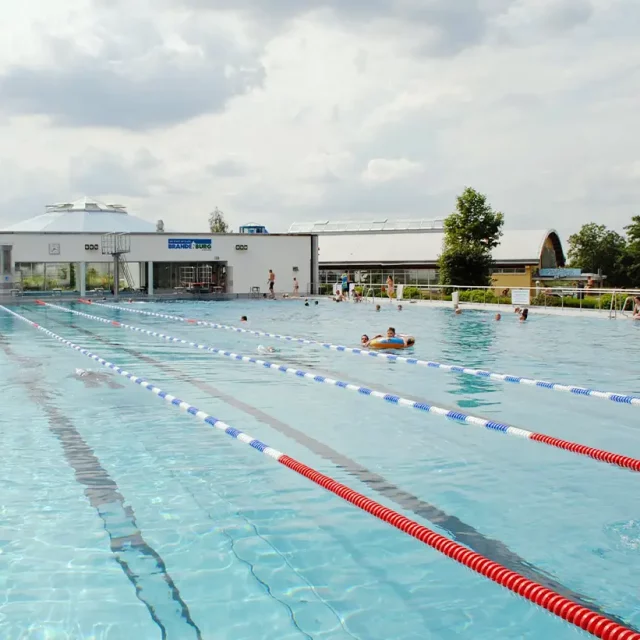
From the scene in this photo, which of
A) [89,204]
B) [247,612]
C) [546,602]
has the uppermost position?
[89,204]

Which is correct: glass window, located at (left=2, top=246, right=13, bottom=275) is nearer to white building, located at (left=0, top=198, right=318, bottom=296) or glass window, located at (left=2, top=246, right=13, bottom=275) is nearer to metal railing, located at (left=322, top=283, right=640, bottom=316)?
white building, located at (left=0, top=198, right=318, bottom=296)

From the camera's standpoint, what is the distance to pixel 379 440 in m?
9.59

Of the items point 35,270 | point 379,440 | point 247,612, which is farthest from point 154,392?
point 35,270

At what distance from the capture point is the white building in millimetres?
42406

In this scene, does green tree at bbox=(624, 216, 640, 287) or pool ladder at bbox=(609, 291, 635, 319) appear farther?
green tree at bbox=(624, 216, 640, 287)

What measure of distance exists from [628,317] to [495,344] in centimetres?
943

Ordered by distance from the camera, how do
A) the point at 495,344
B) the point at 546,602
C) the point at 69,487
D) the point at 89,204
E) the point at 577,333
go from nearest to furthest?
the point at 546,602, the point at 69,487, the point at 495,344, the point at 577,333, the point at 89,204

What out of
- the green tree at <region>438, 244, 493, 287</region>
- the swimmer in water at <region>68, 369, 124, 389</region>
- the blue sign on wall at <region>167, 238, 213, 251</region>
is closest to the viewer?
the swimmer in water at <region>68, 369, 124, 389</region>

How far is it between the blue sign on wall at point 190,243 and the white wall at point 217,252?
13 centimetres

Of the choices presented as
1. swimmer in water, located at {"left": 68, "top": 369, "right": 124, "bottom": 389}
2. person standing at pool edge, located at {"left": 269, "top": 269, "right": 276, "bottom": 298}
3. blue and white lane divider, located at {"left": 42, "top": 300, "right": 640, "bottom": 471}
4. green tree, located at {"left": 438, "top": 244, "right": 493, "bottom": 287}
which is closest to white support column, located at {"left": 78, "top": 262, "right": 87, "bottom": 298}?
person standing at pool edge, located at {"left": 269, "top": 269, "right": 276, "bottom": 298}

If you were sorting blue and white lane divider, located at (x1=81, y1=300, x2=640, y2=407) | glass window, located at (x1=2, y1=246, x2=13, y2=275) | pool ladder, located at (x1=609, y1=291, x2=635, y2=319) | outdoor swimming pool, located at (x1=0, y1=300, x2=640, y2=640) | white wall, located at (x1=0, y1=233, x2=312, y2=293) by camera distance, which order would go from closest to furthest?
outdoor swimming pool, located at (x1=0, y1=300, x2=640, y2=640)
blue and white lane divider, located at (x1=81, y1=300, x2=640, y2=407)
pool ladder, located at (x1=609, y1=291, x2=635, y2=319)
glass window, located at (x1=2, y1=246, x2=13, y2=275)
white wall, located at (x1=0, y1=233, x2=312, y2=293)

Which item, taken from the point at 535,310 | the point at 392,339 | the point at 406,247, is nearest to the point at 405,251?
the point at 406,247

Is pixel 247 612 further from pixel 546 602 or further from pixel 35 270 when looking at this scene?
pixel 35 270

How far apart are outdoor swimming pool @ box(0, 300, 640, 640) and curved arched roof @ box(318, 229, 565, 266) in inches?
2012
